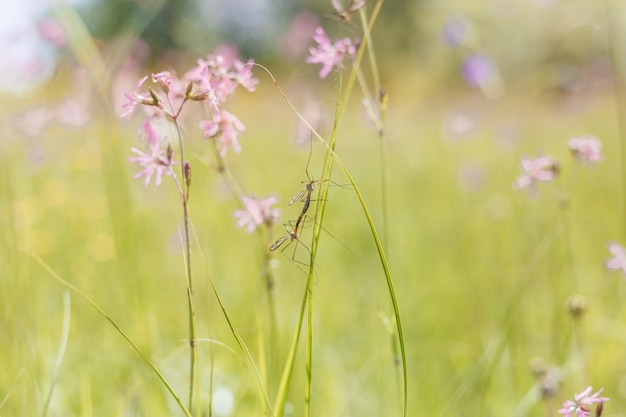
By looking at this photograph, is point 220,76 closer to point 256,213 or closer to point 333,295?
point 256,213

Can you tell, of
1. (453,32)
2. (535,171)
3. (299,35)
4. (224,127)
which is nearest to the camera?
(224,127)

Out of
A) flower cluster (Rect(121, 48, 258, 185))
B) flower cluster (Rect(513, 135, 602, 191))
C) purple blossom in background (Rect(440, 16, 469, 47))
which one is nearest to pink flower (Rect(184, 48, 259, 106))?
flower cluster (Rect(121, 48, 258, 185))

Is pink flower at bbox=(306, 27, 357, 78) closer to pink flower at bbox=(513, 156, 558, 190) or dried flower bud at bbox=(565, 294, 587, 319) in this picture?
pink flower at bbox=(513, 156, 558, 190)

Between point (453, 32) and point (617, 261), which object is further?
point (453, 32)

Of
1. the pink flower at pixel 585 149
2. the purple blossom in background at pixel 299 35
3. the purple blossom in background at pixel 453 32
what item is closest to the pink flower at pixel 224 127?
the pink flower at pixel 585 149

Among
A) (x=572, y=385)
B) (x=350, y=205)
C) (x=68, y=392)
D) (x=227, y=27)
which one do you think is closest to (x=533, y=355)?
(x=572, y=385)

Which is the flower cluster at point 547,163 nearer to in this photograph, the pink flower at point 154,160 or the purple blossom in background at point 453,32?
the pink flower at point 154,160

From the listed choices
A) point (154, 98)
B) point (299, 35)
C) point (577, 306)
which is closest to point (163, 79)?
point (154, 98)

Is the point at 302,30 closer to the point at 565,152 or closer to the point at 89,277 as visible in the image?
the point at 89,277
